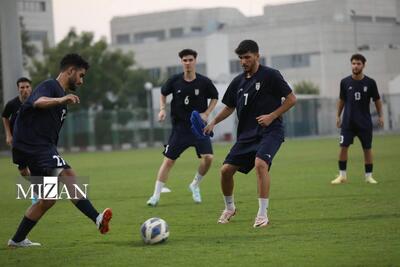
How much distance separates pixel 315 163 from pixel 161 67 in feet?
209

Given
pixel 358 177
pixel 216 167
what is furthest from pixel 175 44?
pixel 358 177

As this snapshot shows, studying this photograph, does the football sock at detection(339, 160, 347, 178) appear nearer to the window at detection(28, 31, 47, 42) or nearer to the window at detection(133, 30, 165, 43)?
the window at detection(28, 31, 47, 42)

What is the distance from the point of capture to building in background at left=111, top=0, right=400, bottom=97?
66812 millimetres

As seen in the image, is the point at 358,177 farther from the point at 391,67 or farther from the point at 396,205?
the point at 391,67

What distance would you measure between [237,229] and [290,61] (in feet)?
224

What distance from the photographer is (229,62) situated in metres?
82.4

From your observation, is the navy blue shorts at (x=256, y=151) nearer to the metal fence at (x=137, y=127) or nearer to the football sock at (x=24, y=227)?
the football sock at (x=24, y=227)

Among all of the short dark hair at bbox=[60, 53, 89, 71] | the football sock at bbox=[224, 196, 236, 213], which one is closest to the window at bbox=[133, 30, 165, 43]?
the football sock at bbox=[224, 196, 236, 213]

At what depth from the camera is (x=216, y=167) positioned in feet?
92.5

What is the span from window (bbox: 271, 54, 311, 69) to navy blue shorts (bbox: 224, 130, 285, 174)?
65974 millimetres

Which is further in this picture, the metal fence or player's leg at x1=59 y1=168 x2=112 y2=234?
the metal fence

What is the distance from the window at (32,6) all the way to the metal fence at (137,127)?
111 feet

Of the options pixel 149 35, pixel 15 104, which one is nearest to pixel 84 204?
pixel 15 104

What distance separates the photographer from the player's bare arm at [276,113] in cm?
1173
